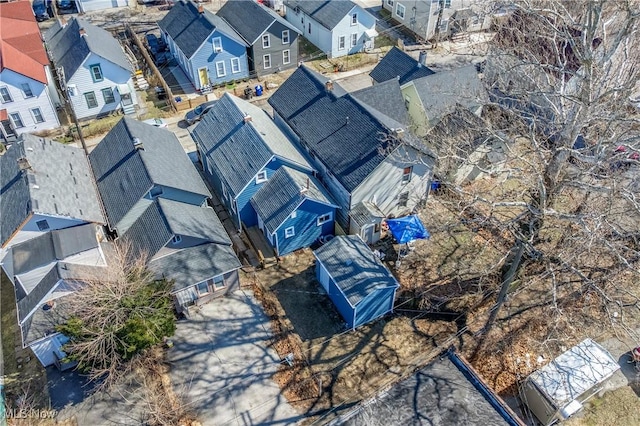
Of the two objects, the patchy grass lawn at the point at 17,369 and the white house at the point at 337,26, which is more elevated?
the white house at the point at 337,26

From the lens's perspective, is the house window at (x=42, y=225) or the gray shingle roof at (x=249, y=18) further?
the gray shingle roof at (x=249, y=18)

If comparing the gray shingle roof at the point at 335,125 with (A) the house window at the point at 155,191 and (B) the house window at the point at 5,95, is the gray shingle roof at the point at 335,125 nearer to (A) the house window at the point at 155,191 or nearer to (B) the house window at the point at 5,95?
(A) the house window at the point at 155,191

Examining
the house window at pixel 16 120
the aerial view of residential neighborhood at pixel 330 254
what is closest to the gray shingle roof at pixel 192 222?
the aerial view of residential neighborhood at pixel 330 254

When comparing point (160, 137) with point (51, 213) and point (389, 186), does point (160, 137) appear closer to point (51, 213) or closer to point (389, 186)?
point (51, 213)

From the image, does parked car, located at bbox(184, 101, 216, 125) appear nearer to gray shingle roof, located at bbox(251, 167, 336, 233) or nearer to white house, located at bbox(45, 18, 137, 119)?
white house, located at bbox(45, 18, 137, 119)

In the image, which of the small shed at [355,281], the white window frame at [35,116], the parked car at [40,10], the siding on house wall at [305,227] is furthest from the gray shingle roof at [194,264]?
the parked car at [40,10]

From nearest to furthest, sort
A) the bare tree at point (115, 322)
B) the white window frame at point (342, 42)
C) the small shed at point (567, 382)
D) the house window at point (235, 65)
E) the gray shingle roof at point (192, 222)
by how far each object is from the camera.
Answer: the small shed at point (567, 382) < the bare tree at point (115, 322) < the gray shingle roof at point (192, 222) < the house window at point (235, 65) < the white window frame at point (342, 42)

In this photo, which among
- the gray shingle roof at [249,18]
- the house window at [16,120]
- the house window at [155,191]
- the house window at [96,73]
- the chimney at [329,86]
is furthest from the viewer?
the gray shingle roof at [249,18]

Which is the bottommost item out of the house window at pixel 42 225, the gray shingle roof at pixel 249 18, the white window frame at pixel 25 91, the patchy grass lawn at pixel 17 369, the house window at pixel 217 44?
the patchy grass lawn at pixel 17 369
